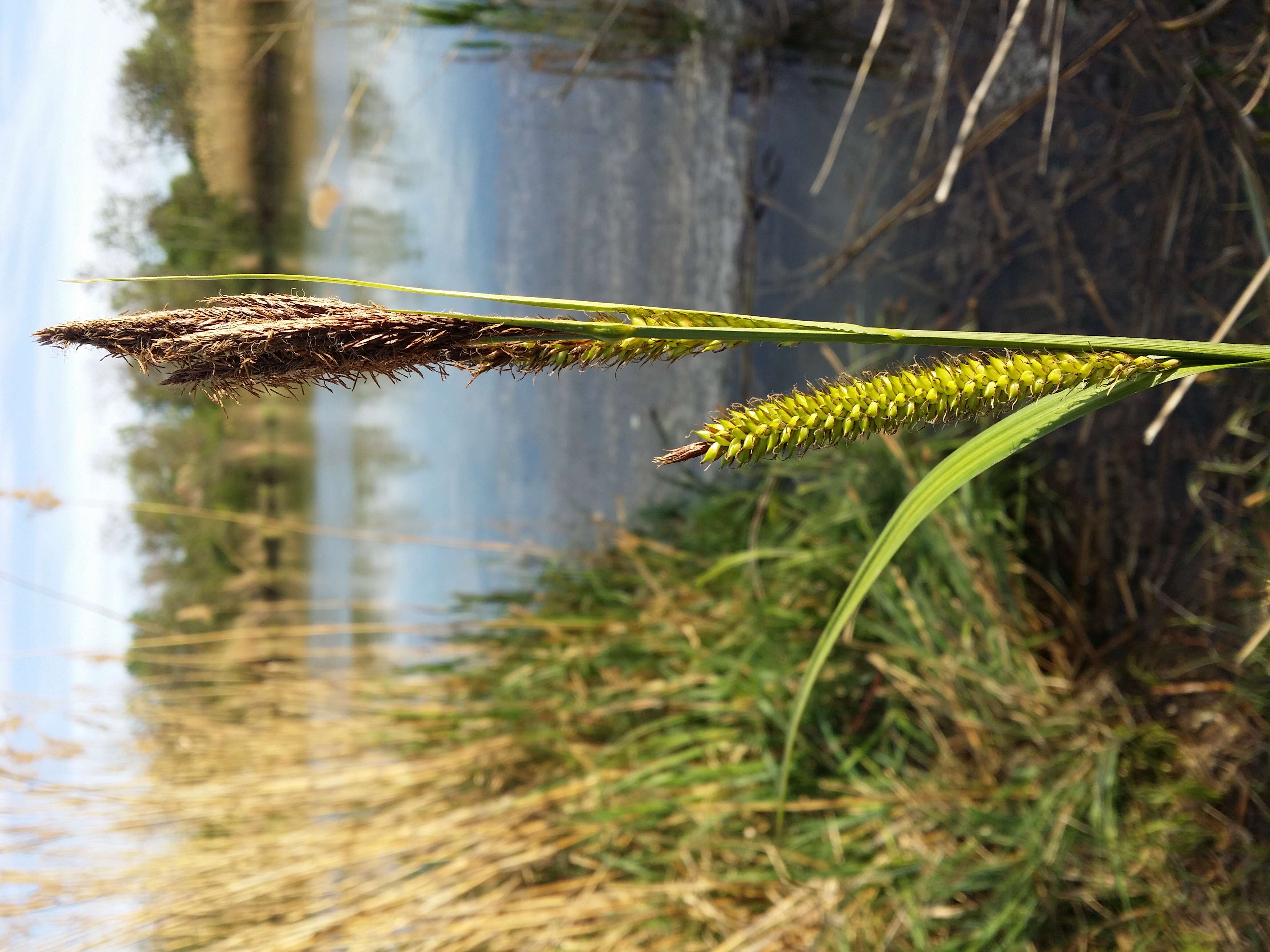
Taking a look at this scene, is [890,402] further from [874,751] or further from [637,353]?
[874,751]

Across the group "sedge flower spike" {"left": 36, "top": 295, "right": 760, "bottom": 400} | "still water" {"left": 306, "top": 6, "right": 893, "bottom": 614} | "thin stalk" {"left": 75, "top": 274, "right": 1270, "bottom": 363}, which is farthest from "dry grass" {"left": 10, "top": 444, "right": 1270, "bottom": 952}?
"sedge flower spike" {"left": 36, "top": 295, "right": 760, "bottom": 400}

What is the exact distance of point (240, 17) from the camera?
2.18 meters

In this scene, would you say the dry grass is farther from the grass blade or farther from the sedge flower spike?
the sedge flower spike

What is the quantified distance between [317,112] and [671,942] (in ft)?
7.48

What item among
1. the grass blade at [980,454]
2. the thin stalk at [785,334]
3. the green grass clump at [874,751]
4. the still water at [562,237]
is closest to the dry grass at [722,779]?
the green grass clump at [874,751]

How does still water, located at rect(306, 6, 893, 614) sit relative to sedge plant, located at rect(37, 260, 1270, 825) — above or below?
above

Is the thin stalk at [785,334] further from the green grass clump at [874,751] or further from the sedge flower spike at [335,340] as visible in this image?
the green grass clump at [874,751]

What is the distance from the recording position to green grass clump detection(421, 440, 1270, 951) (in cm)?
133

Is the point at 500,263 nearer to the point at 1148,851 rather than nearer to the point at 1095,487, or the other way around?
the point at 1095,487

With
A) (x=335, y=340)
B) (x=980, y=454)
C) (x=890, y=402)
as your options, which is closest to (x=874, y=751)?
(x=980, y=454)

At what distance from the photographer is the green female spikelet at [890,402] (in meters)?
0.41

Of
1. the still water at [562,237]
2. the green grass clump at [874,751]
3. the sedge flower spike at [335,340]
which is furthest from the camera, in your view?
the still water at [562,237]

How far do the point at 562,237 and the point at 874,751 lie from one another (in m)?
1.48

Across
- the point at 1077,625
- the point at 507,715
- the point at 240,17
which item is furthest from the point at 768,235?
the point at 240,17
